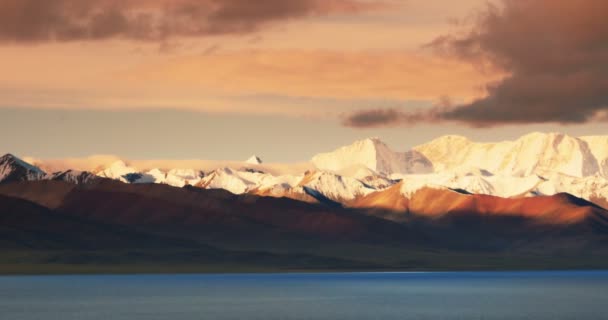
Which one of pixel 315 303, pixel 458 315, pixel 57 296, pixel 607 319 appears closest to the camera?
pixel 607 319

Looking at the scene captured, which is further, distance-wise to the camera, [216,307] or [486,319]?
[216,307]

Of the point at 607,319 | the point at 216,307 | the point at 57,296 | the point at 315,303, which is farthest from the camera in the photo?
the point at 57,296

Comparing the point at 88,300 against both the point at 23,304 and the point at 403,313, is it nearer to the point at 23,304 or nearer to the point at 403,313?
the point at 23,304

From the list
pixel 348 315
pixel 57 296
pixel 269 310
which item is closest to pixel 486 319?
pixel 348 315

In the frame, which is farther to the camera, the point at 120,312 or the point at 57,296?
the point at 57,296

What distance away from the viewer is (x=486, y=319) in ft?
458

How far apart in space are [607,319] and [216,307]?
52.0 meters

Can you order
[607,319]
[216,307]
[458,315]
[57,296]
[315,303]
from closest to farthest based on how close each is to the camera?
[607,319] → [458,315] → [216,307] → [315,303] → [57,296]

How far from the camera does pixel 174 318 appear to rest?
143m

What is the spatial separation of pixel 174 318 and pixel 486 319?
34759mm

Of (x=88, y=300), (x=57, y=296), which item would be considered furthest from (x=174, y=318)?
(x=57, y=296)

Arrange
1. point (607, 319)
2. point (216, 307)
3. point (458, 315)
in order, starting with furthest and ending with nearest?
point (216, 307) → point (458, 315) → point (607, 319)

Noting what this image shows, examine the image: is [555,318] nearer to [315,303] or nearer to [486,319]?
[486,319]

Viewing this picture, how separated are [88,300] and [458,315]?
5902cm
